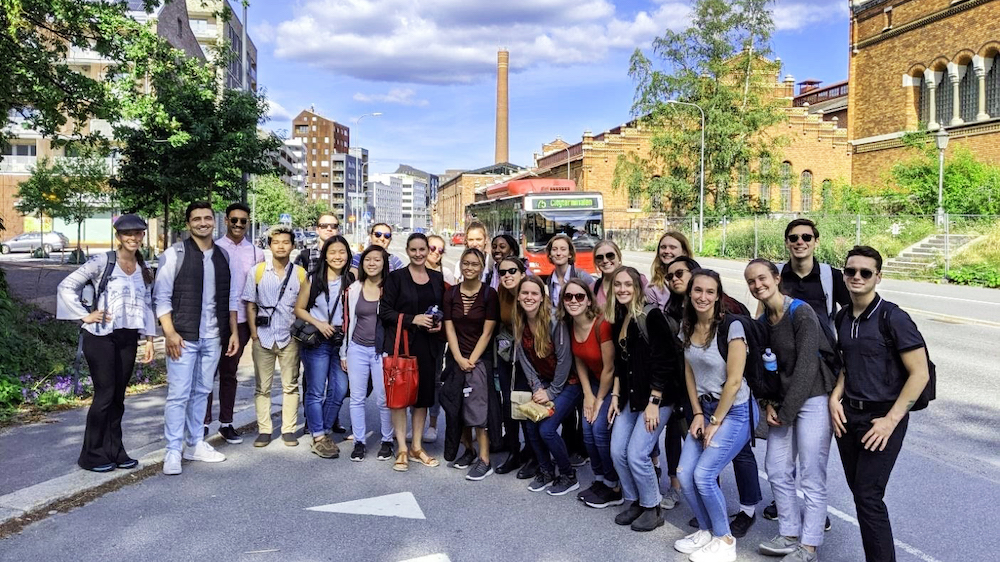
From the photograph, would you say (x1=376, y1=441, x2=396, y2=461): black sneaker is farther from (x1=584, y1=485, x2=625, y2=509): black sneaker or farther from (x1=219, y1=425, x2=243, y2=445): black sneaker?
(x1=584, y1=485, x2=625, y2=509): black sneaker

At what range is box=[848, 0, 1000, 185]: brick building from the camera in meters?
35.7

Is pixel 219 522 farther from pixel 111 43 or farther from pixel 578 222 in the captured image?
pixel 578 222

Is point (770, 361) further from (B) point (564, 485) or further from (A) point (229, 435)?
(A) point (229, 435)

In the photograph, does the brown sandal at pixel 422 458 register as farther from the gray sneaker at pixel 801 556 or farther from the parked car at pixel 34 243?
the parked car at pixel 34 243

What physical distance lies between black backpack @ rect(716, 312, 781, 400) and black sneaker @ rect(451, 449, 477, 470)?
2.54m

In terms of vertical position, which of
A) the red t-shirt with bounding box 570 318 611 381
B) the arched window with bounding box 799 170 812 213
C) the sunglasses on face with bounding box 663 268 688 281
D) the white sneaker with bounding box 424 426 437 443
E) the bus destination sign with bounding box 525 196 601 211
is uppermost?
→ the arched window with bounding box 799 170 812 213

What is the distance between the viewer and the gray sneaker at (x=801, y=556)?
414cm

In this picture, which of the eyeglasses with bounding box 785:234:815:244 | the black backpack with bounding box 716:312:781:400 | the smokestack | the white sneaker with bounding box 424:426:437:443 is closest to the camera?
the black backpack with bounding box 716:312:781:400

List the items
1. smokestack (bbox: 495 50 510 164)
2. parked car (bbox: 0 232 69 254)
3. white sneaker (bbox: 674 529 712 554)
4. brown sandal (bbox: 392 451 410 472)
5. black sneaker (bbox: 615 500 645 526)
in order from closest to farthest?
1. white sneaker (bbox: 674 529 712 554)
2. black sneaker (bbox: 615 500 645 526)
3. brown sandal (bbox: 392 451 410 472)
4. parked car (bbox: 0 232 69 254)
5. smokestack (bbox: 495 50 510 164)

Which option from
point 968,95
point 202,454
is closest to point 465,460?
point 202,454

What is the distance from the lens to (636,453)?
15.4ft

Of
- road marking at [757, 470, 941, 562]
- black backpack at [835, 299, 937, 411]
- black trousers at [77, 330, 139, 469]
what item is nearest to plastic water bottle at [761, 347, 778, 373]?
black backpack at [835, 299, 937, 411]

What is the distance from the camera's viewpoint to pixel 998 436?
6.76 meters

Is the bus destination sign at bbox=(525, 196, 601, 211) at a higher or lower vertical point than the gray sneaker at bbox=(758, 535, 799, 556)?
higher
